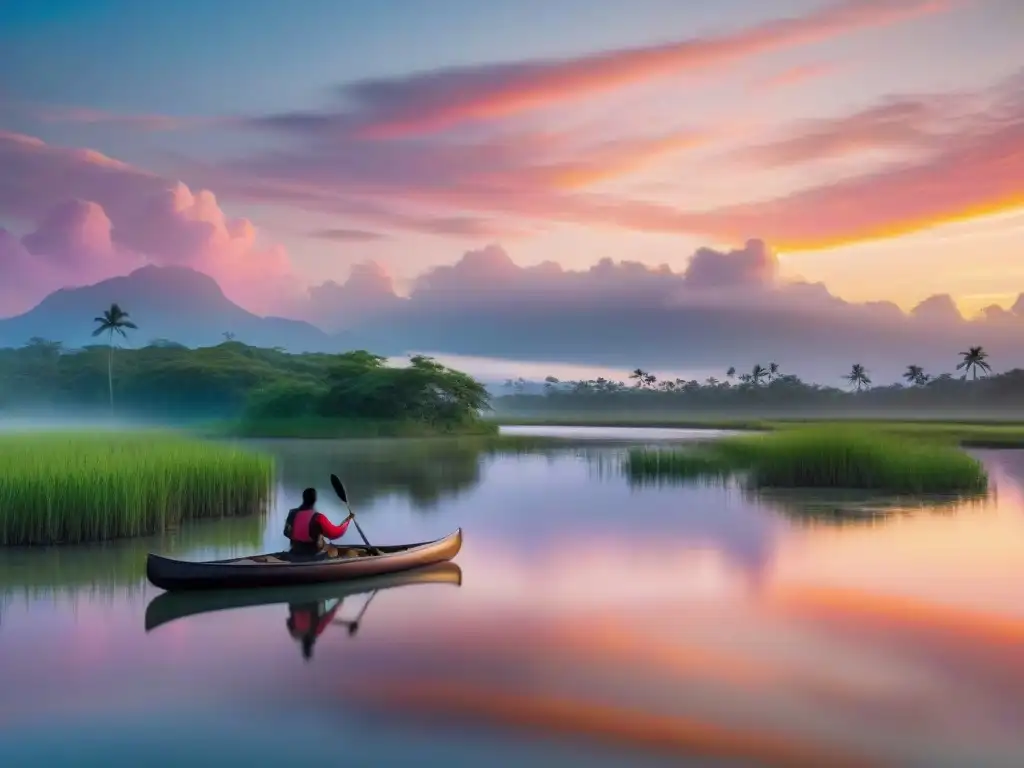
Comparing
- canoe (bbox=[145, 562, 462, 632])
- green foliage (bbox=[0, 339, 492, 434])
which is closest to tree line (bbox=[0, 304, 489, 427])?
green foliage (bbox=[0, 339, 492, 434])

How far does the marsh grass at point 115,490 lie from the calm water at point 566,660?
60 centimetres

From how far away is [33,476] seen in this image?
57.2ft

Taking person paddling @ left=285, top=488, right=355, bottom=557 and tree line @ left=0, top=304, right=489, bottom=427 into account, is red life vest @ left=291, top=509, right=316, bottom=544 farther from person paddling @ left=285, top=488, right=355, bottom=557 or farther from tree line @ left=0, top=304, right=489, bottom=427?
tree line @ left=0, top=304, right=489, bottom=427

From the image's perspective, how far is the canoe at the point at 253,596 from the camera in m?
13.2

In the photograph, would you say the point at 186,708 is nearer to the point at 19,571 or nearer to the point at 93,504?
the point at 19,571

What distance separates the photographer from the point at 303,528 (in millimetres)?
14305

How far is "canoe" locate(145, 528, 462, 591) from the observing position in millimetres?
13359

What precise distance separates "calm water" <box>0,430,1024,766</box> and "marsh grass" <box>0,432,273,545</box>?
600 mm

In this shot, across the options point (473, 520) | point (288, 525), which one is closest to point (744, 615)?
point (288, 525)

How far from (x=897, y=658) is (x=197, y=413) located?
108 metres

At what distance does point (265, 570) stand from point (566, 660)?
197 inches

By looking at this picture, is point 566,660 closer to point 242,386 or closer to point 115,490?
point 115,490

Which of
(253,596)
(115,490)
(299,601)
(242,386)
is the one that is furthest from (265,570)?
(242,386)

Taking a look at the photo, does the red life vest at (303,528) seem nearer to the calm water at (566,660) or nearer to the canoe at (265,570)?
the canoe at (265,570)
